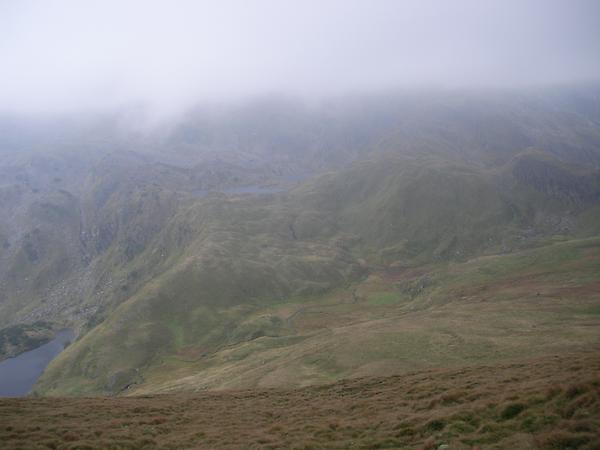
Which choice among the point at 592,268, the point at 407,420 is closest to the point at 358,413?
the point at 407,420

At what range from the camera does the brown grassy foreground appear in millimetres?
26281

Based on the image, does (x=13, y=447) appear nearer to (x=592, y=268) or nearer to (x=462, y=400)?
(x=462, y=400)

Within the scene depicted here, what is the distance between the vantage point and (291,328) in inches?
7436

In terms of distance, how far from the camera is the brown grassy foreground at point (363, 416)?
86.2ft

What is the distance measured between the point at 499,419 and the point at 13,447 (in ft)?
130

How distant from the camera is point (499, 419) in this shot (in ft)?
94.6

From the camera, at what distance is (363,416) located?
3856cm

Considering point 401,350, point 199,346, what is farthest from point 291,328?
point 401,350

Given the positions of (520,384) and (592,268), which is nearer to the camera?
(520,384)

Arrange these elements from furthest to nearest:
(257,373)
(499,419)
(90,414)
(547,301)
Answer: (547,301), (257,373), (90,414), (499,419)

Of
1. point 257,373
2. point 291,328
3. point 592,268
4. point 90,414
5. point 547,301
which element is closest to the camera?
point 90,414

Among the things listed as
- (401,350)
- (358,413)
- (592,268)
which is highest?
(358,413)

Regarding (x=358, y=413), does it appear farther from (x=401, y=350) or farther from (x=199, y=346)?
(x=199, y=346)

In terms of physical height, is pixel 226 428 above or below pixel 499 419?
below
